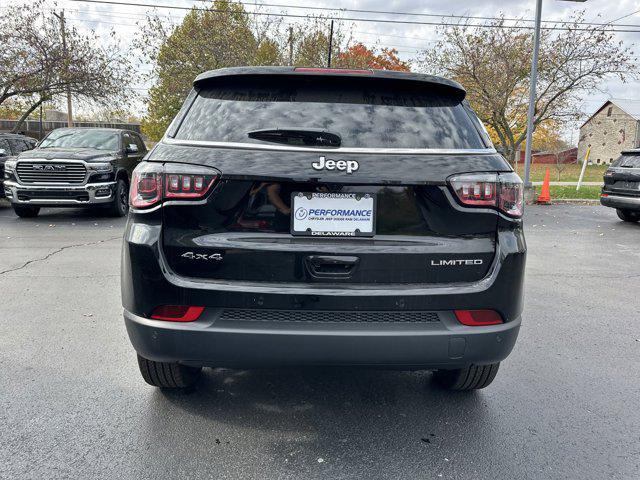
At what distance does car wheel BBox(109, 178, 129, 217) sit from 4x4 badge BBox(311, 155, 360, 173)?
9.22 meters

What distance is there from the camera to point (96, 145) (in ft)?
36.3

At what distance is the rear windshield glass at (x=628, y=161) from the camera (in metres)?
10.6

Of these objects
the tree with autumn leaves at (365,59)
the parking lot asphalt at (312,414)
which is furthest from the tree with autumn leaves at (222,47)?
the parking lot asphalt at (312,414)

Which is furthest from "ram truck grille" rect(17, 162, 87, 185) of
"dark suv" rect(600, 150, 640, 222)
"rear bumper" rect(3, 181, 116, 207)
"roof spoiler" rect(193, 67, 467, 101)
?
"dark suv" rect(600, 150, 640, 222)

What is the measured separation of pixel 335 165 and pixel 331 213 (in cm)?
21

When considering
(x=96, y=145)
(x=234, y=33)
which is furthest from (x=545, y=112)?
(x=96, y=145)

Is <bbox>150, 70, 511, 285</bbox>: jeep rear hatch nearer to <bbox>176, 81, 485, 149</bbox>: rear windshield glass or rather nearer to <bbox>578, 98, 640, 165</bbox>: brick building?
<bbox>176, 81, 485, 149</bbox>: rear windshield glass

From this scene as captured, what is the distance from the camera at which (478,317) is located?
2.37m

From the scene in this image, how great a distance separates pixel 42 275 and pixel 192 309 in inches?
173

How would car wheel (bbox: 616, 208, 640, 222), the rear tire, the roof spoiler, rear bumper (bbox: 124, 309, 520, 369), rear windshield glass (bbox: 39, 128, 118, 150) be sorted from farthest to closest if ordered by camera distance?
car wheel (bbox: 616, 208, 640, 222), rear windshield glass (bbox: 39, 128, 118, 150), the rear tire, the roof spoiler, rear bumper (bbox: 124, 309, 520, 369)

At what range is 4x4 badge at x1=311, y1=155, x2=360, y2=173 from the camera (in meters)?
2.27

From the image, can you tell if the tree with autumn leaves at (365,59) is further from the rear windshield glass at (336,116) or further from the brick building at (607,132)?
the brick building at (607,132)

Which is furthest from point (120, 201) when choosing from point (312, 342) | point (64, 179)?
point (312, 342)

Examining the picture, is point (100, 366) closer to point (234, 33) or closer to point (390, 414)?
point (390, 414)
